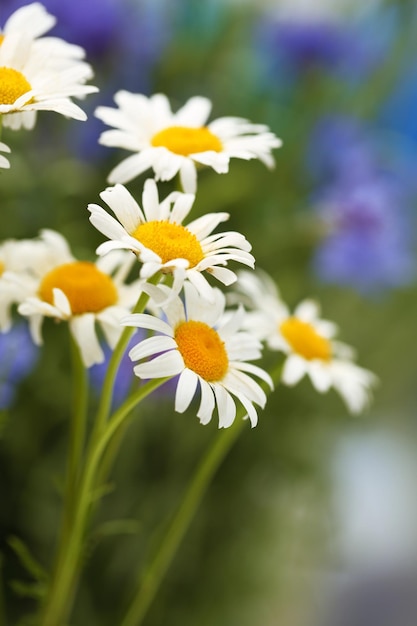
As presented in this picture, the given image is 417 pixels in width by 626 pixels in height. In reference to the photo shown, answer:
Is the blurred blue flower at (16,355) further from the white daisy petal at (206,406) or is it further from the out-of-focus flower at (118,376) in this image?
the white daisy petal at (206,406)

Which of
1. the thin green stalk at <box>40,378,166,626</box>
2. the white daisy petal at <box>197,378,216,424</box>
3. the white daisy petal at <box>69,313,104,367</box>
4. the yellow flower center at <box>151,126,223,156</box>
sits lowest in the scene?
the thin green stalk at <box>40,378,166,626</box>

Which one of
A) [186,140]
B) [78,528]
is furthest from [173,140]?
[78,528]

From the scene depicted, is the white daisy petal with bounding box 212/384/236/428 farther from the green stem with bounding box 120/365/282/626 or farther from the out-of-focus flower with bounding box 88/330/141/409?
the out-of-focus flower with bounding box 88/330/141/409

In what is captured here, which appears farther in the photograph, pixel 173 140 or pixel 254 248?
pixel 254 248

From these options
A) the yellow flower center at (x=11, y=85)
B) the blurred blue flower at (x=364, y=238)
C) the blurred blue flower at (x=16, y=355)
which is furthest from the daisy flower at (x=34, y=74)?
the blurred blue flower at (x=364, y=238)

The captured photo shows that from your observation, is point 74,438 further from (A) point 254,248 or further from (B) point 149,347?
(A) point 254,248

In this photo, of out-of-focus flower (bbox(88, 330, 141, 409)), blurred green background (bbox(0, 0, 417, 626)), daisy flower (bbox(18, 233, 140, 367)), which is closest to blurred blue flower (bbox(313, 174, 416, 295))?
blurred green background (bbox(0, 0, 417, 626))

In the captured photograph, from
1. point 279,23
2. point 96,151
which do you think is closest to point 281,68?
point 279,23
